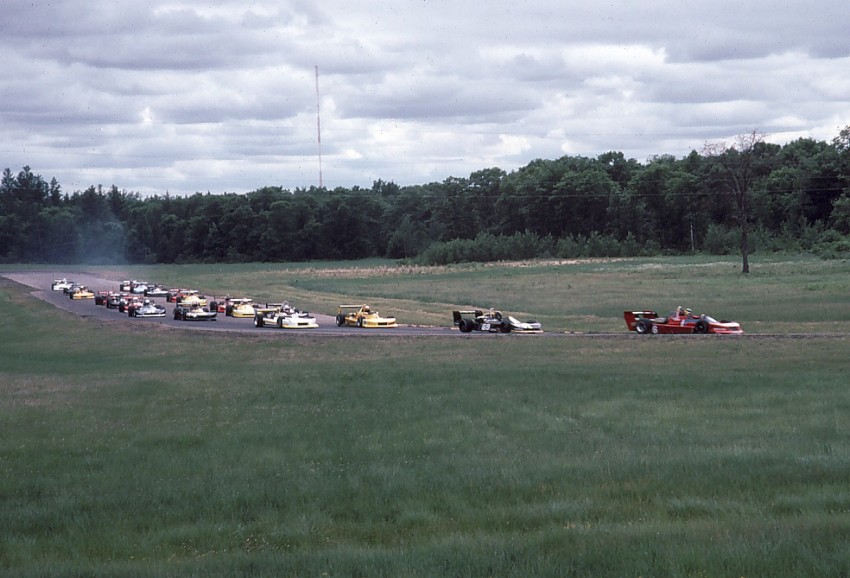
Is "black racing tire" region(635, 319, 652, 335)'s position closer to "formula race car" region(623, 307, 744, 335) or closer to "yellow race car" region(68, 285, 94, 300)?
"formula race car" region(623, 307, 744, 335)

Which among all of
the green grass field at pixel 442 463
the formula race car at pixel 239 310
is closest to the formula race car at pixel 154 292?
the formula race car at pixel 239 310

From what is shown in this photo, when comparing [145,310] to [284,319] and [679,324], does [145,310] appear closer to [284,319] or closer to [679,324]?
[284,319]

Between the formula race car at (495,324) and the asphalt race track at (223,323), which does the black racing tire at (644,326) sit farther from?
the asphalt race track at (223,323)

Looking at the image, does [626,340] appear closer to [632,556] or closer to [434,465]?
[434,465]

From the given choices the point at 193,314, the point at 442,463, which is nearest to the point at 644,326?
the point at 193,314

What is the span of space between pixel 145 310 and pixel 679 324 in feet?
129

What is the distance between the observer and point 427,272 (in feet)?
444

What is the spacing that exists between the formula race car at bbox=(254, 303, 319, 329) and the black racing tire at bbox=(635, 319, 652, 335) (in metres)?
18.8

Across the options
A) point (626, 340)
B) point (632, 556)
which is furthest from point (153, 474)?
point (626, 340)

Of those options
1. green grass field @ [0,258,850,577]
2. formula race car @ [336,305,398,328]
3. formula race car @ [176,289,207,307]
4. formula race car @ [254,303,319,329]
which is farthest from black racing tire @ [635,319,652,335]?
formula race car @ [176,289,207,307]

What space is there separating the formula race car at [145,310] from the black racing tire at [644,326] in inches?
1431

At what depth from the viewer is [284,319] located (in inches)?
2258

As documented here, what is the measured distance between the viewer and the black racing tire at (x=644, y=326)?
46.9 metres

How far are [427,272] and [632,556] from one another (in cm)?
12514
